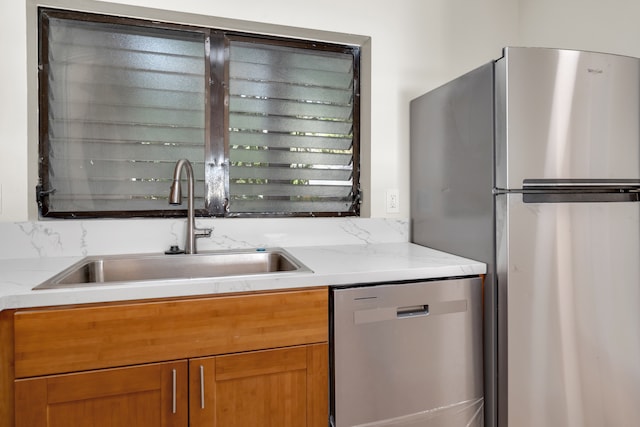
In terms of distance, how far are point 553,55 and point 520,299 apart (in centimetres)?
84

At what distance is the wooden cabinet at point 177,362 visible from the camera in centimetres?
99

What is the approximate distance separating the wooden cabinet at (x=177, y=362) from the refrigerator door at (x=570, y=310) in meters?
0.66

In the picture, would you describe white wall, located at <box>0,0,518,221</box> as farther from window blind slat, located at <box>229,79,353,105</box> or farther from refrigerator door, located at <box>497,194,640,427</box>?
refrigerator door, located at <box>497,194,640,427</box>

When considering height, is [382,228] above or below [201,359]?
above

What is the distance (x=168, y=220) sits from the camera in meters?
1.66

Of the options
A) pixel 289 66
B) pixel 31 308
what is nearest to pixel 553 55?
pixel 289 66

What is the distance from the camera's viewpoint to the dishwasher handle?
4.25 ft

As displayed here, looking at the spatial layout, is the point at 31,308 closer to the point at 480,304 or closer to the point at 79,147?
the point at 79,147

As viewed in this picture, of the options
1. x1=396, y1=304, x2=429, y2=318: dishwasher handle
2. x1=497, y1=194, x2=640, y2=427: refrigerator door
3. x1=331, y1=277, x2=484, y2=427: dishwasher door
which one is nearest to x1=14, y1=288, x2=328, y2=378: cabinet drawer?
x1=331, y1=277, x2=484, y2=427: dishwasher door

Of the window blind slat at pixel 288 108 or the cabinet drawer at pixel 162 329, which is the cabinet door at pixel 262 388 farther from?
the window blind slat at pixel 288 108

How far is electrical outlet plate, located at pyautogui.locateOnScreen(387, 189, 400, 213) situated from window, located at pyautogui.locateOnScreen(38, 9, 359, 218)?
0.56ft

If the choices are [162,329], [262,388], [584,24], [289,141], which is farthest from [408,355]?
[584,24]

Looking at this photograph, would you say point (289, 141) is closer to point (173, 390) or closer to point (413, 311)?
point (413, 311)

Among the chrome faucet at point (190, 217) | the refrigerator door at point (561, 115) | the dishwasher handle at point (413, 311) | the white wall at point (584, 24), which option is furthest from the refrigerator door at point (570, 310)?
the chrome faucet at point (190, 217)
